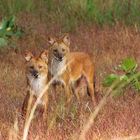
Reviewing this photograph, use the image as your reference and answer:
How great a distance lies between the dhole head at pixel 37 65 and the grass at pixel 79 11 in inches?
271

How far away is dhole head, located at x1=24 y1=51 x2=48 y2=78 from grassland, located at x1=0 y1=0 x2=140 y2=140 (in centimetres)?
46

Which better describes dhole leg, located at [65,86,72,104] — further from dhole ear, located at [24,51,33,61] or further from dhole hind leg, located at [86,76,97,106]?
dhole ear, located at [24,51,33,61]

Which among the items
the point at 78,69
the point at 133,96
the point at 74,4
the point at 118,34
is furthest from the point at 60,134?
the point at 74,4

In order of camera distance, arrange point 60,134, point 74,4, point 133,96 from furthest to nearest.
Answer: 1. point 74,4
2. point 133,96
3. point 60,134

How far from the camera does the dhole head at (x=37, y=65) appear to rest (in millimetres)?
10953

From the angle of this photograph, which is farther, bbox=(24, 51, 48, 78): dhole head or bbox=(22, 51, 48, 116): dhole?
bbox=(24, 51, 48, 78): dhole head

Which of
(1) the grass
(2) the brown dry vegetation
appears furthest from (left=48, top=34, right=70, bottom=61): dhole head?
(1) the grass

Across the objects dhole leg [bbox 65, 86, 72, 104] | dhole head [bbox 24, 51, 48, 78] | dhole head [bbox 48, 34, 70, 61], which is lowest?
dhole leg [bbox 65, 86, 72, 104]

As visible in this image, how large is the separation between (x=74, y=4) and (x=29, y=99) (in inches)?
318

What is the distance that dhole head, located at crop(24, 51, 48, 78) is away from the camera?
10953 millimetres

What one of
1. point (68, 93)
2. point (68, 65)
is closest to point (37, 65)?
point (68, 93)

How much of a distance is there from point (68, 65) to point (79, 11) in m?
6.02

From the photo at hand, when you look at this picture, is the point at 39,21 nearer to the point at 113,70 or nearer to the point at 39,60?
the point at 113,70

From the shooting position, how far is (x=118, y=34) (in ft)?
56.6
